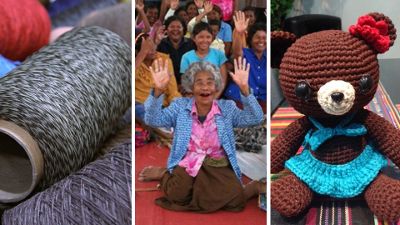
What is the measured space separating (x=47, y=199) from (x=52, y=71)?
0.68 ft

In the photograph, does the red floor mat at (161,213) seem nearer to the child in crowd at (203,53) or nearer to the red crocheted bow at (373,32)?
the child in crowd at (203,53)

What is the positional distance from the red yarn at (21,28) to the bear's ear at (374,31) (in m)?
0.56

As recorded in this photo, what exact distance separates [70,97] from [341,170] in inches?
15.1

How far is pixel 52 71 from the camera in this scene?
0.73m

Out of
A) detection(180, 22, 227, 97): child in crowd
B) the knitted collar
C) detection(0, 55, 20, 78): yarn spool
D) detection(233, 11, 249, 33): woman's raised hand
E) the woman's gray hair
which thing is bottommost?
the knitted collar

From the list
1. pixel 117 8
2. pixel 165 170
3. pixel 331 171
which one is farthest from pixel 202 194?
pixel 117 8

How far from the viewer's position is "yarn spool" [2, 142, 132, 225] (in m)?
0.60

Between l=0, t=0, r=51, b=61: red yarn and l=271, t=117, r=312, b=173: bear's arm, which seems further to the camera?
l=0, t=0, r=51, b=61: red yarn

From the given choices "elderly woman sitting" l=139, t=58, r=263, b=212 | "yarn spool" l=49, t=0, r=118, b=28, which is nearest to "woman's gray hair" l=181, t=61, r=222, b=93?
"elderly woman sitting" l=139, t=58, r=263, b=212

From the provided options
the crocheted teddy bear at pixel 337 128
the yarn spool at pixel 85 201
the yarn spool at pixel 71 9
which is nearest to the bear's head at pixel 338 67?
the crocheted teddy bear at pixel 337 128

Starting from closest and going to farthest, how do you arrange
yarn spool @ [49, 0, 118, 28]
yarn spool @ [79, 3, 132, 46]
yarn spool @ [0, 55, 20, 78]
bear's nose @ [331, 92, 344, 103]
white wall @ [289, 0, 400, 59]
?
1. bear's nose @ [331, 92, 344, 103]
2. white wall @ [289, 0, 400, 59]
3. yarn spool @ [0, 55, 20, 78]
4. yarn spool @ [79, 3, 132, 46]
5. yarn spool @ [49, 0, 118, 28]

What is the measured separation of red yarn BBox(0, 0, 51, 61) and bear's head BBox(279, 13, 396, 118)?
19.4 inches

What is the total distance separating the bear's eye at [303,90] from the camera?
58 centimetres

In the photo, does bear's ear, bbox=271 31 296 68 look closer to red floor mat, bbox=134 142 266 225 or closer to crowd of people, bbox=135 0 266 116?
crowd of people, bbox=135 0 266 116
